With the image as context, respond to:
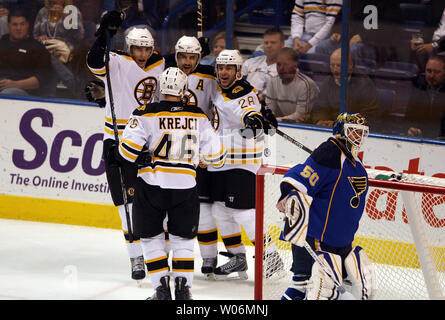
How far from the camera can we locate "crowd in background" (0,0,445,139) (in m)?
5.85

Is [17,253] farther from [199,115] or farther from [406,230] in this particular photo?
[406,230]

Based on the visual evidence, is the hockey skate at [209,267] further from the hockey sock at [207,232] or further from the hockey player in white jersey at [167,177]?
the hockey player in white jersey at [167,177]

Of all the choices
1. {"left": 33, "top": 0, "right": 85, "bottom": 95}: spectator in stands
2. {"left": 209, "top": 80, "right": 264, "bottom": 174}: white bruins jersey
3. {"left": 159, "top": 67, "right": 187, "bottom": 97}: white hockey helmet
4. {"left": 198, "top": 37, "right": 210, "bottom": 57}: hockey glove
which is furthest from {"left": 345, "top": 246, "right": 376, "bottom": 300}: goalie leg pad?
{"left": 33, "top": 0, "right": 85, "bottom": 95}: spectator in stands

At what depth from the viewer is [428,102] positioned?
19.1 feet

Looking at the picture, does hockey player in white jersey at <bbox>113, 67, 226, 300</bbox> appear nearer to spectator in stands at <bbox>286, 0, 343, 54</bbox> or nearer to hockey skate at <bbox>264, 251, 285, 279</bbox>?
hockey skate at <bbox>264, 251, 285, 279</bbox>

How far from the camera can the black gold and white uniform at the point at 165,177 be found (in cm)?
440

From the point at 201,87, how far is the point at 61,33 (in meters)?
1.81

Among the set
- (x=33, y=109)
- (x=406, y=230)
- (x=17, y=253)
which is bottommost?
(x=17, y=253)

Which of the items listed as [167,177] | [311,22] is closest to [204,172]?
[167,177]

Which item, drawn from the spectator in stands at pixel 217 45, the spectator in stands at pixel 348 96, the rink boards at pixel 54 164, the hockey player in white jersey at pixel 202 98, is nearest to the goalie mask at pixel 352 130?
the hockey player in white jersey at pixel 202 98

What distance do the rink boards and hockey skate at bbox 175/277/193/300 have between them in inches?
80.4
